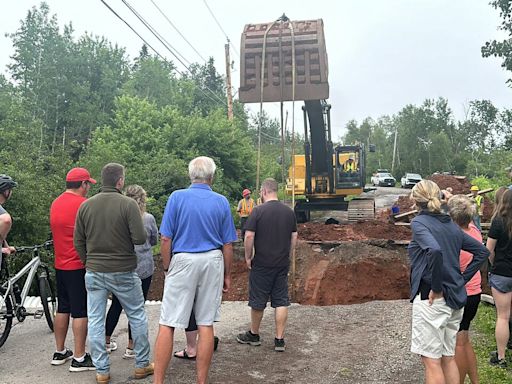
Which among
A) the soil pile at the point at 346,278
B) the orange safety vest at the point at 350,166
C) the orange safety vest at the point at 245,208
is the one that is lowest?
the soil pile at the point at 346,278

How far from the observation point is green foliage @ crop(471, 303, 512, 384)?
4648mm

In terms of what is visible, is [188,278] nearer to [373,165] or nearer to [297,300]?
[297,300]

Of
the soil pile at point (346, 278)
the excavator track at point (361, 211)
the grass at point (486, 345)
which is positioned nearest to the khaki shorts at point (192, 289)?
the grass at point (486, 345)

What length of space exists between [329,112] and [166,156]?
25.3 feet

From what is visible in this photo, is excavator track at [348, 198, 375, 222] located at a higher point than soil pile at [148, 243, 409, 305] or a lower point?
higher

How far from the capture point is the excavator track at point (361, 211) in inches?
725

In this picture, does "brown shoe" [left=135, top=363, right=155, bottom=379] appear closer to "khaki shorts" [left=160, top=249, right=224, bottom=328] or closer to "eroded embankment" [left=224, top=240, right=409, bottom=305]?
"khaki shorts" [left=160, top=249, right=224, bottom=328]

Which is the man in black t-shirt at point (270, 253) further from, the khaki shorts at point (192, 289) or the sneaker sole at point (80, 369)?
the sneaker sole at point (80, 369)

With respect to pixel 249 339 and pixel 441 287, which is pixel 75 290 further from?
pixel 441 287

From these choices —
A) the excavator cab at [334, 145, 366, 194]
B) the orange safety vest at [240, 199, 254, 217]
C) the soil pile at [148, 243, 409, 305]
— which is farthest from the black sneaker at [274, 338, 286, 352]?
the excavator cab at [334, 145, 366, 194]

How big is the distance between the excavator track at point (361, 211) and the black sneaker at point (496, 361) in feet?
43.9

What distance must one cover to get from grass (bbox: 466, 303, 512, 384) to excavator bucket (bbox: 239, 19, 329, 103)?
19.3 feet

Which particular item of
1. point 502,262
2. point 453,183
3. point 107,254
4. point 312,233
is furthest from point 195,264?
point 453,183

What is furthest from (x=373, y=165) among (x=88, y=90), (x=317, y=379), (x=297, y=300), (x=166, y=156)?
(x=317, y=379)
